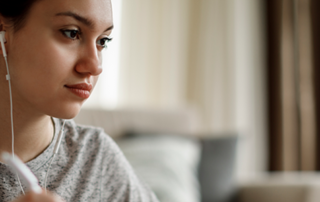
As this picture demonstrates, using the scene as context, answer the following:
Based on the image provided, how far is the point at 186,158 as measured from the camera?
4.80 feet

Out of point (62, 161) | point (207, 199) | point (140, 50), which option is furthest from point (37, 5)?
point (140, 50)

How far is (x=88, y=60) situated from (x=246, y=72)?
7.59 ft

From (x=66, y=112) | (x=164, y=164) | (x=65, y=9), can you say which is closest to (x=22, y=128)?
(x=66, y=112)

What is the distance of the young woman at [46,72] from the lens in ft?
1.51

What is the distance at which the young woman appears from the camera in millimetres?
460

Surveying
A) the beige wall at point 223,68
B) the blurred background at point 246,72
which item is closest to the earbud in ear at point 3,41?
the blurred background at point 246,72

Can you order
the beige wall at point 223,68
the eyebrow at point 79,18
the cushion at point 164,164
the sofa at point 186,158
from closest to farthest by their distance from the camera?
the eyebrow at point 79,18 → the cushion at point 164,164 → the sofa at point 186,158 → the beige wall at point 223,68

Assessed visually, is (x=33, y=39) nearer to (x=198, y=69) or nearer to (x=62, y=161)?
(x=62, y=161)

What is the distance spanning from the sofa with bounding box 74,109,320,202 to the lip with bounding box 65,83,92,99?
698 mm

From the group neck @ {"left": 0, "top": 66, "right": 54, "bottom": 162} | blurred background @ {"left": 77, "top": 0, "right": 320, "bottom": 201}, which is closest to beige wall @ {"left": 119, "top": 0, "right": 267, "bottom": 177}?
blurred background @ {"left": 77, "top": 0, "right": 320, "bottom": 201}

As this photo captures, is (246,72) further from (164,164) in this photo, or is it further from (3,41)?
(3,41)

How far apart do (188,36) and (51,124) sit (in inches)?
86.3

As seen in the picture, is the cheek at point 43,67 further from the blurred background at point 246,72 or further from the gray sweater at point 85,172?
the blurred background at point 246,72

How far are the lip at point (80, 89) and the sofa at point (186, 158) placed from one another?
27.5 inches
